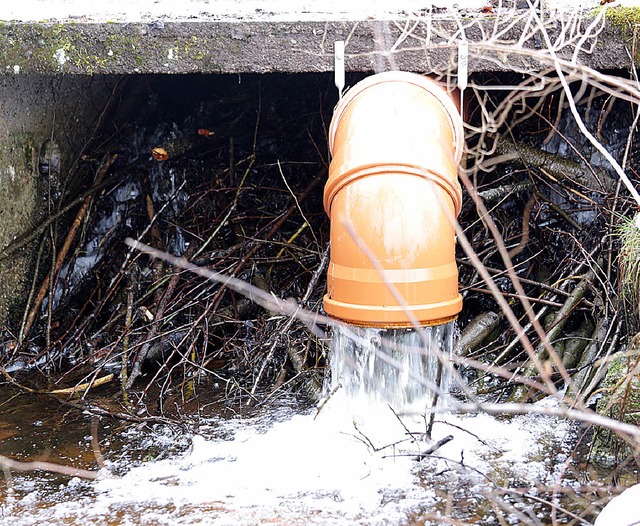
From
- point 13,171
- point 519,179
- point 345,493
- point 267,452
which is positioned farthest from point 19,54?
point 519,179

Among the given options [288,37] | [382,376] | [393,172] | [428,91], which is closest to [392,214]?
[393,172]

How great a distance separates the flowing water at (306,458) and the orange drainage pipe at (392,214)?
0.58ft

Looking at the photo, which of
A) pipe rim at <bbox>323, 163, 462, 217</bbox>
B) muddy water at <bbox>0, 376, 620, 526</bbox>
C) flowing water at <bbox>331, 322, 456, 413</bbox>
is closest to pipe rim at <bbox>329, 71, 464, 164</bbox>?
pipe rim at <bbox>323, 163, 462, 217</bbox>

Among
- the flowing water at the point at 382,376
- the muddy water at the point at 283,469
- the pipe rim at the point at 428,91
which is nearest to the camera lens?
the muddy water at the point at 283,469

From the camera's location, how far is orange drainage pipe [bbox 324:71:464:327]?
2588mm

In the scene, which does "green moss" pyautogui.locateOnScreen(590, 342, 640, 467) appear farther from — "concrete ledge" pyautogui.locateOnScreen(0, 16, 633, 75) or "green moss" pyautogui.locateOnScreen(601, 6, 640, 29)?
"green moss" pyautogui.locateOnScreen(601, 6, 640, 29)

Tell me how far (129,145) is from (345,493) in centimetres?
347

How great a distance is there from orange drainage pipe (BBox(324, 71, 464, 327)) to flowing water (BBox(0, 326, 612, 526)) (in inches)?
7.0

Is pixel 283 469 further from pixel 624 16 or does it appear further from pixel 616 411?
pixel 624 16

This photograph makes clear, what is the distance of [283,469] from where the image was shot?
9.45 ft

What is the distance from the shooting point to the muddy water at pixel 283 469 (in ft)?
8.30

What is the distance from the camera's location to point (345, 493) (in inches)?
105

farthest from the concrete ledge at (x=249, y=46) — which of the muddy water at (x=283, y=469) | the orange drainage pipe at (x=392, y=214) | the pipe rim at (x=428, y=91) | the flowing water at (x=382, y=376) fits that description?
the muddy water at (x=283, y=469)

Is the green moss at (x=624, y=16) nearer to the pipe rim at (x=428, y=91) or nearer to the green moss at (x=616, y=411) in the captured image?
the pipe rim at (x=428, y=91)
